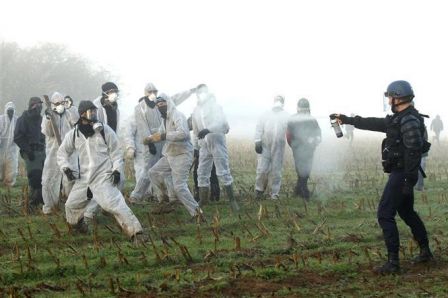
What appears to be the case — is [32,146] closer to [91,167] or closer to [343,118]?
[91,167]

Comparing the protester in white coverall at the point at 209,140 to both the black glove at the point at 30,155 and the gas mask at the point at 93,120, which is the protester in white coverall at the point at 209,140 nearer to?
the black glove at the point at 30,155

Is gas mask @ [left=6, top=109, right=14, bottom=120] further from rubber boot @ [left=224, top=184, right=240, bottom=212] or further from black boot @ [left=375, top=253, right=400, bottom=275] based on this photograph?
black boot @ [left=375, top=253, right=400, bottom=275]

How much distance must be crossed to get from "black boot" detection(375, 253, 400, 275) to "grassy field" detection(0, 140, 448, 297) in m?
0.09

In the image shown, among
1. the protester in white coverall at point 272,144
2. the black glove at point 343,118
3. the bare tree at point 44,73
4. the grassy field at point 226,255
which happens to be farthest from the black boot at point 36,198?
the bare tree at point 44,73

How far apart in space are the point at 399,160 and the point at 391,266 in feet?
3.75

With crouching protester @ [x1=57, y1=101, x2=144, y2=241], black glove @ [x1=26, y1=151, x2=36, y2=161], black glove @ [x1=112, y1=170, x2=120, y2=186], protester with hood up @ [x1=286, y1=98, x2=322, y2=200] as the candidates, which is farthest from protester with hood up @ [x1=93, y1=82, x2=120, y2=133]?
protester with hood up @ [x1=286, y1=98, x2=322, y2=200]

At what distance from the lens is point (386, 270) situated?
26.6 ft

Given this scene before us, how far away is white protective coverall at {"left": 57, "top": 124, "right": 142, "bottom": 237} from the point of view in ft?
33.4

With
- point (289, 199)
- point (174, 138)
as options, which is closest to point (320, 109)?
point (289, 199)

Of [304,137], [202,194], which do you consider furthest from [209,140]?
[304,137]

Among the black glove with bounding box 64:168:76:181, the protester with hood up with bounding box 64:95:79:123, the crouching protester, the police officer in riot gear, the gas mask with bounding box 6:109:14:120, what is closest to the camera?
the police officer in riot gear

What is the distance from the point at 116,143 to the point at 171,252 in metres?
1.95

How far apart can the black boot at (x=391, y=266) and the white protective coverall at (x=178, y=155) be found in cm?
424

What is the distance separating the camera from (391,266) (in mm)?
8125
